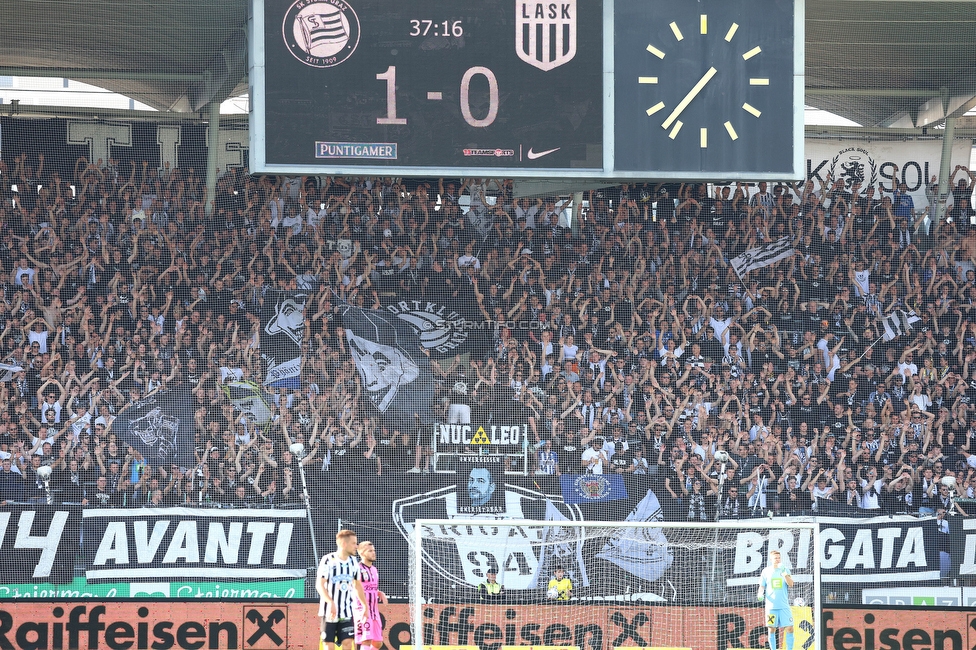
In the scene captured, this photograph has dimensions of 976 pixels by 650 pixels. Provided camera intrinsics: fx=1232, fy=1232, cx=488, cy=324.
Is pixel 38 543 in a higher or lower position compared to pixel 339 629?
lower

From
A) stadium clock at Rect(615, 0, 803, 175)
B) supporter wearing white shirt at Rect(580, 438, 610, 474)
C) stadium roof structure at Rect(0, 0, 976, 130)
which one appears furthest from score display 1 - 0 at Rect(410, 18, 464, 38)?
supporter wearing white shirt at Rect(580, 438, 610, 474)

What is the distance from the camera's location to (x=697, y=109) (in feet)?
38.6

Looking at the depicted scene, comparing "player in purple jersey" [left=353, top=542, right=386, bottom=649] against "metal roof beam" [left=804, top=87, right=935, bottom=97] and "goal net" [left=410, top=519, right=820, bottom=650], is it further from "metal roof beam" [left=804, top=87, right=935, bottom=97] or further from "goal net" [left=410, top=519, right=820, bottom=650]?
"metal roof beam" [left=804, top=87, right=935, bottom=97]

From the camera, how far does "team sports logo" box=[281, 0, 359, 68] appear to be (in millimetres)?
11570

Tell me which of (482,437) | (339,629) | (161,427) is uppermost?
(161,427)

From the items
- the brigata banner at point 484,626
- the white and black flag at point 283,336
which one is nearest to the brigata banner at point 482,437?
the white and black flag at point 283,336

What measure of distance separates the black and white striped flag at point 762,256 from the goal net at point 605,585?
3888 mm

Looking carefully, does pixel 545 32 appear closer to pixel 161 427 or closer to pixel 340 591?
pixel 340 591

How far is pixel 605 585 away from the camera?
14258 millimetres

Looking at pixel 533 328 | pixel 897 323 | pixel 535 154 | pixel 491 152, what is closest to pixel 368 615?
pixel 491 152

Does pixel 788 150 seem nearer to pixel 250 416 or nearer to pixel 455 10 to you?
pixel 455 10

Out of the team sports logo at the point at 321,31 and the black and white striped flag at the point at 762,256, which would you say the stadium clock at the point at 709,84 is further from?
the black and white striped flag at the point at 762,256

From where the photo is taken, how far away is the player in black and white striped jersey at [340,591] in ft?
30.8

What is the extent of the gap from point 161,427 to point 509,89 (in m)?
6.34
